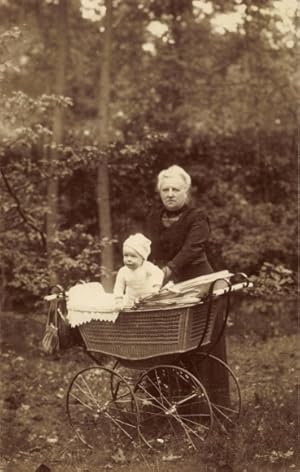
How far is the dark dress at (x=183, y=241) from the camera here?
16.4ft

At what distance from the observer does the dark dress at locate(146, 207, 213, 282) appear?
5.01 m

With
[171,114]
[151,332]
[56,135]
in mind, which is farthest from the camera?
[171,114]

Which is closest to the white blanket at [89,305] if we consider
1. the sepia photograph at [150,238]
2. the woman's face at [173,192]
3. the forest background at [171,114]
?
the sepia photograph at [150,238]

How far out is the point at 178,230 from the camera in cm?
508

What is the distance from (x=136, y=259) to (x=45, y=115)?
6057mm

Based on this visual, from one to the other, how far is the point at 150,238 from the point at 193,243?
410 mm

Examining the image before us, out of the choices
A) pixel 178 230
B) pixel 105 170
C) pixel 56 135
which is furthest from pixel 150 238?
pixel 56 135

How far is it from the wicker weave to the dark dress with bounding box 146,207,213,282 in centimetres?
46

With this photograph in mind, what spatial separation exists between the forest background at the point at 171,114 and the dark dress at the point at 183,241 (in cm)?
350

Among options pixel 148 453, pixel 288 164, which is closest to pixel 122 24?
pixel 288 164

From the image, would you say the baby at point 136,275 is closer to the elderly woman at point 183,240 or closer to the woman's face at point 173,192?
the elderly woman at point 183,240

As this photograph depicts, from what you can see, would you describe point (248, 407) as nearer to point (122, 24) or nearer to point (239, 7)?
point (239, 7)

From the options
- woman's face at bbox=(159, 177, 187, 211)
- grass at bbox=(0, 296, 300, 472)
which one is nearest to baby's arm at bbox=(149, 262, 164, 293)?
woman's face at bbox=(159, 177, 187, 211)

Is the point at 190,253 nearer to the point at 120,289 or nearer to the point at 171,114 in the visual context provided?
the point at 120,289
